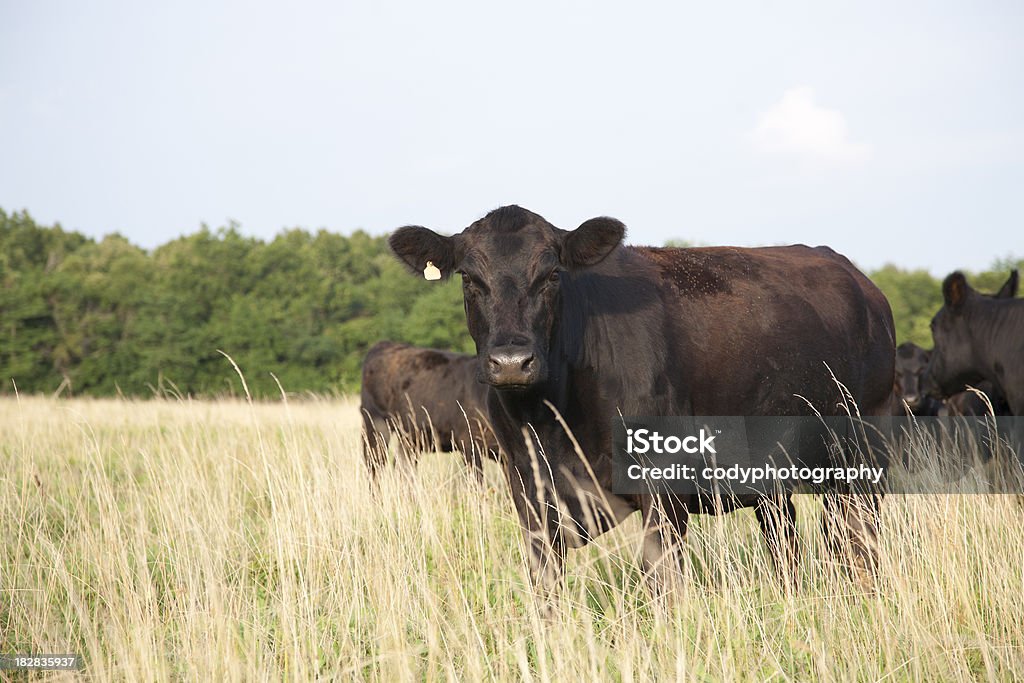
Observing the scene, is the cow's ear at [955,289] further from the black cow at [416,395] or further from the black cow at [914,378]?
the black cow at [416,395]

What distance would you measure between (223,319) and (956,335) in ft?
144

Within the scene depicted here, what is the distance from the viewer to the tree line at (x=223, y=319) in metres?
42.9

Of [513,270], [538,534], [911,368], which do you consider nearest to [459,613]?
[538,534]

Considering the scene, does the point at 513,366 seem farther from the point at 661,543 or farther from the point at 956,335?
the point at 956,335

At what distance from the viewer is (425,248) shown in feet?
17.6

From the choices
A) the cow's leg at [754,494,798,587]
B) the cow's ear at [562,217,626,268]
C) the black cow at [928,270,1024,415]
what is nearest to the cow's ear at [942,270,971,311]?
the black cow at [928,270,1024,415]

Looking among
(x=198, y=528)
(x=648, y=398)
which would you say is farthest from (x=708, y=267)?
(x=198, y=528)

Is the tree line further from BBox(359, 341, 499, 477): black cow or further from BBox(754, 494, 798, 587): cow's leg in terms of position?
BBox(754, 494, 798, 587): cow's leg

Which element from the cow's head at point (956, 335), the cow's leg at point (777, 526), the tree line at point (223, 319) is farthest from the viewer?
the tree line at point (223, 319)

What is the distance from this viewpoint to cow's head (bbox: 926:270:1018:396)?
414 inches

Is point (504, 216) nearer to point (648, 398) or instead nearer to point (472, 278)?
point (472, 278)

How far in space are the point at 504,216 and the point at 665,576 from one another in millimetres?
2143

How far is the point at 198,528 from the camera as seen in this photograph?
519cm

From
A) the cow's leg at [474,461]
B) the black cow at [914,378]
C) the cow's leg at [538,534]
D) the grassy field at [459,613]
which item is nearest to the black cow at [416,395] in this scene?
the cow's leg at [474,461]
